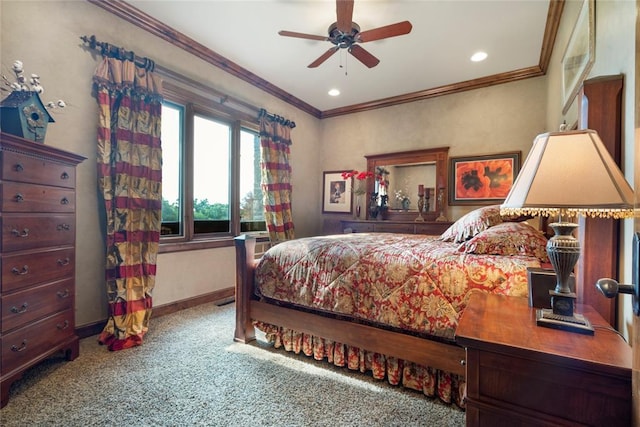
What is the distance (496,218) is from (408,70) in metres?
2.41

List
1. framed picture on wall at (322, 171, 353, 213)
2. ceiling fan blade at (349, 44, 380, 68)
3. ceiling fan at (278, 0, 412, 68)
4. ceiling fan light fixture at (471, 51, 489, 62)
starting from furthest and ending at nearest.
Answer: framed picture on wall at (322, 171, 353, 213)
ceiling fan light fixture at (471, 51, 489, 62)
ceiling fan blade at (349, 44, 380, 68)
ceiling fan at (278, 0, 412, 68)

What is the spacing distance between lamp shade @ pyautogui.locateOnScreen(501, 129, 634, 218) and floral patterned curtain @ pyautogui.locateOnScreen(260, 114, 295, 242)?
3.40 meters

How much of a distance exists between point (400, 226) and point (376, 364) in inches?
103

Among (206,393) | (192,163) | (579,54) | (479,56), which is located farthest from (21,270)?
(479,56)

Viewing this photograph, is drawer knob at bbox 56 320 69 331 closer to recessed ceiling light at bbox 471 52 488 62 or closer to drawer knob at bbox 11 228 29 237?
drawer knob at bbox 11 228 29 237

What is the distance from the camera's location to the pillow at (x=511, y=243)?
168 centimetres

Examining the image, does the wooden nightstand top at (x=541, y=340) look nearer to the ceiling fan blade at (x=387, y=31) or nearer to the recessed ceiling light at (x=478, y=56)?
the ceiling fan blade at (x=387, y=31)

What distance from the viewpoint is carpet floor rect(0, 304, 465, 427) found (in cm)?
145

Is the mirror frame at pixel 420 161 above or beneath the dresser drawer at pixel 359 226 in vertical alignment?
above

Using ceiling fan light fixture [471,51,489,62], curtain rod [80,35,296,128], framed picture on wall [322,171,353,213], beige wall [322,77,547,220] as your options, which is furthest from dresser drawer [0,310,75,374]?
ceiling fan light fixture [471,51,489,62]

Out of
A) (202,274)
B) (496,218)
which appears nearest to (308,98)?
(202,274)

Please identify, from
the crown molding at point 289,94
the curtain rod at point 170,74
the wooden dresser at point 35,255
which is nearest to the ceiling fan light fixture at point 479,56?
the crown molding at point 289,94

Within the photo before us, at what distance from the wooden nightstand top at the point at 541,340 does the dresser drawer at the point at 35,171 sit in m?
2.29

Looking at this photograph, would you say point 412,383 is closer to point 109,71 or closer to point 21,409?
point 21,409
